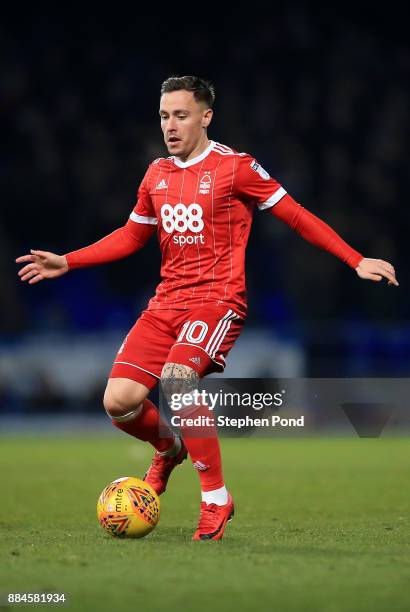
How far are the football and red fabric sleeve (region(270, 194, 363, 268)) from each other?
1423mm

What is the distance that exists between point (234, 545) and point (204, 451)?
0.53m

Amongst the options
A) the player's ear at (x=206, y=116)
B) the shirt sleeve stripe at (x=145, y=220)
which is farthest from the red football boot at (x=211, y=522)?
the player's ear at (x=206, y=116)

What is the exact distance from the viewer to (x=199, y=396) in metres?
5.13

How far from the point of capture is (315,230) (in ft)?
17.2

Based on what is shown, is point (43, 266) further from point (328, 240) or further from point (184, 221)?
point (328, 240)

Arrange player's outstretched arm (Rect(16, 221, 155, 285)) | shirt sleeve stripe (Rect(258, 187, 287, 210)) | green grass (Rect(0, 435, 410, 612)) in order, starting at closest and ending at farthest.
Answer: green grass (Rect(0, 435, 410, 612)) → shirt sleeve stripe (Rect(258, 187, 287, 210)) → player's outstretched arm (Rect(16, 221, 155, 285))

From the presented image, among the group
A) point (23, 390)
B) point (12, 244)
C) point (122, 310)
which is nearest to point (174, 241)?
point (23, 390)

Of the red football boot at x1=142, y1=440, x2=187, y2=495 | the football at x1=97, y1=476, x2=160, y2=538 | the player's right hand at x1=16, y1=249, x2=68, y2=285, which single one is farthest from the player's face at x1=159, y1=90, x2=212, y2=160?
the football at x1=97, y1=476, x2=160, y2=538

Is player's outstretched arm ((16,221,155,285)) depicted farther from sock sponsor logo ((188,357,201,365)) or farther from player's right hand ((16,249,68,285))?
sock sponsor logo ((188,357,201,365))

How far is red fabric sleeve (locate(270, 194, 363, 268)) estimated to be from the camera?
5.15m

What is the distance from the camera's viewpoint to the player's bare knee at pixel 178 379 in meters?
4.97

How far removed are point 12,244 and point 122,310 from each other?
9.43ft

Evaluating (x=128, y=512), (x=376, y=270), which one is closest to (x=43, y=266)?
(x=128, y=512)

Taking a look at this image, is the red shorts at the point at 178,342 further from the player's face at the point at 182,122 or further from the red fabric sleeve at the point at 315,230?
the player's face at the point at 182,122
